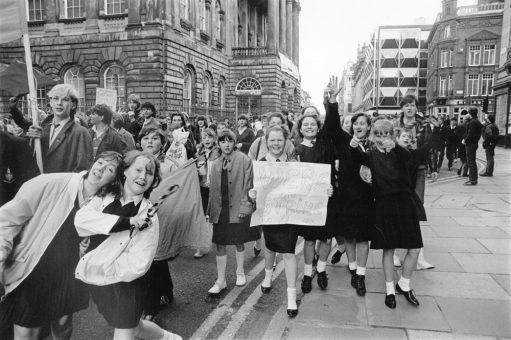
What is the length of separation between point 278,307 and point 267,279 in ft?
1.57

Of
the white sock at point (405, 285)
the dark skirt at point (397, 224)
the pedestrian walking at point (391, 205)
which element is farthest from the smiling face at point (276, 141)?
the white sock at point (405, 285)

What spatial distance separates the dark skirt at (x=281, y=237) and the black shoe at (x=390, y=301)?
3.53 feet

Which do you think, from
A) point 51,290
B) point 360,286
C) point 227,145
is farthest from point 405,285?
point 51,290

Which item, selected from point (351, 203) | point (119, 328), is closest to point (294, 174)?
point (351, 203)

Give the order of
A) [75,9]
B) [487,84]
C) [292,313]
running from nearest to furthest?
[292,313]
[75,9]
[487,84]

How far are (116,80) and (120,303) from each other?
2477 cm

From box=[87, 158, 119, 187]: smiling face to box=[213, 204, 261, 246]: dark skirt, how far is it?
184 centimetres

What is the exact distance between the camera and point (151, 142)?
185 inches

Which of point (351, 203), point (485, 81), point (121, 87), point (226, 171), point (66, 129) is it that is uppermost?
point (485, 81)

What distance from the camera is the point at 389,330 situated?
3.40 meters

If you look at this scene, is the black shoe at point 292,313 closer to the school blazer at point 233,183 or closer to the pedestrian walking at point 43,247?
the school blazer at point 233,183

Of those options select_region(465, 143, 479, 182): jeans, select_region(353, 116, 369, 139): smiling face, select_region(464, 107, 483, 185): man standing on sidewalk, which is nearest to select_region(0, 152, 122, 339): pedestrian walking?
select_region(353, 116, 369, 139): smiling face

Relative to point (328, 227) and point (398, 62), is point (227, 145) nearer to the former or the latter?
point (328, 227)

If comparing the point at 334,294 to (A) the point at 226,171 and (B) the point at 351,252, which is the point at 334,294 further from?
(A) the point at 226,171
